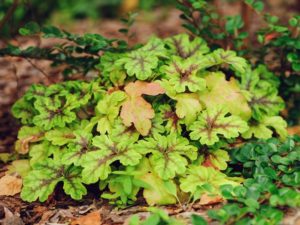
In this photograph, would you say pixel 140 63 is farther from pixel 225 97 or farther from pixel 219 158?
pixel 219 158

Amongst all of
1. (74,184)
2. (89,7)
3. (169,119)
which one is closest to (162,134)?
(169,119)

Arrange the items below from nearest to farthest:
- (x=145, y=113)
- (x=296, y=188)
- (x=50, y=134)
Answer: (x=296, y=188), (x=145, y=113), (x=50, y=134)

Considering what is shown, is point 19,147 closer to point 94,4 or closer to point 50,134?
point 50,134

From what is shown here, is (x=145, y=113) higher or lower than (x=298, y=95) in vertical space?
higher

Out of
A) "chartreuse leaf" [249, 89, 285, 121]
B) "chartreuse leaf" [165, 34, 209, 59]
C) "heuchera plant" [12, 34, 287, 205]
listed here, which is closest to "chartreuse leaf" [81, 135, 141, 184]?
"heuchera plant" [12, 34, 287, 205]

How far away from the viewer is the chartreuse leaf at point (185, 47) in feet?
9.87

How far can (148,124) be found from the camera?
257 cm

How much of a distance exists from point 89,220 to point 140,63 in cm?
89

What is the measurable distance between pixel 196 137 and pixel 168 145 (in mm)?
151

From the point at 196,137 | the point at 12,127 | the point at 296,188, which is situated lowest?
the point at 12,127

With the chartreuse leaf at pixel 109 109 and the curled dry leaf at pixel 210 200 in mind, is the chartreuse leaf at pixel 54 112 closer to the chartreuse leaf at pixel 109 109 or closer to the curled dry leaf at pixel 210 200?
the chartreuse leaf at pixel 109 109

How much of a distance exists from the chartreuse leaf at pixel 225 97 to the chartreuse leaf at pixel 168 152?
31 cm

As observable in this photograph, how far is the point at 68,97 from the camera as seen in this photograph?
2.84 metres

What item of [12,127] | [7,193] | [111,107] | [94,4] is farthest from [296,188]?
[94,4]
